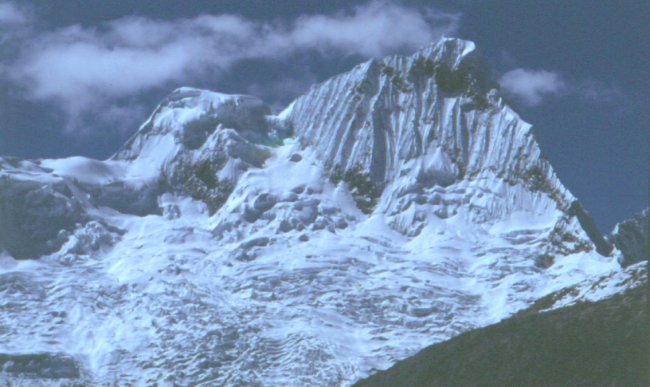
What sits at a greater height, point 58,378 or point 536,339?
point 58,378

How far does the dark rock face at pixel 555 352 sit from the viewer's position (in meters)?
104

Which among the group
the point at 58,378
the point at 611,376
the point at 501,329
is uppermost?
the point at 58,378

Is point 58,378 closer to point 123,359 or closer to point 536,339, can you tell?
point 123,359

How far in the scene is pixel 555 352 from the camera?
108750 mm

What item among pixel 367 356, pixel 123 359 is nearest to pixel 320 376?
pixel 367 356

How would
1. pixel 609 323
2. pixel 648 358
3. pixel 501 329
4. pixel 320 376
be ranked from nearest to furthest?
pixel 648 358, pixel 609 323, pixel 501 329, pixel 320 376

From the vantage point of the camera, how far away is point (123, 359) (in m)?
196

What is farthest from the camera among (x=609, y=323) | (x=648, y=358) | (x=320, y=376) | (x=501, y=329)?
(x=320, y=376)

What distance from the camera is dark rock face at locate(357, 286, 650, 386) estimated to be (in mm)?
104500

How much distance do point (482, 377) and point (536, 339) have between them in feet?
15.5

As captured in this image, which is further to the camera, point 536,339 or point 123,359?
point 123,359

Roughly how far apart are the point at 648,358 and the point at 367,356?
9255 cm

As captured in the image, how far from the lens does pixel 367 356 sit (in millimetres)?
192875

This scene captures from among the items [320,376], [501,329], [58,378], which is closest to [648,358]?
[501,329]
